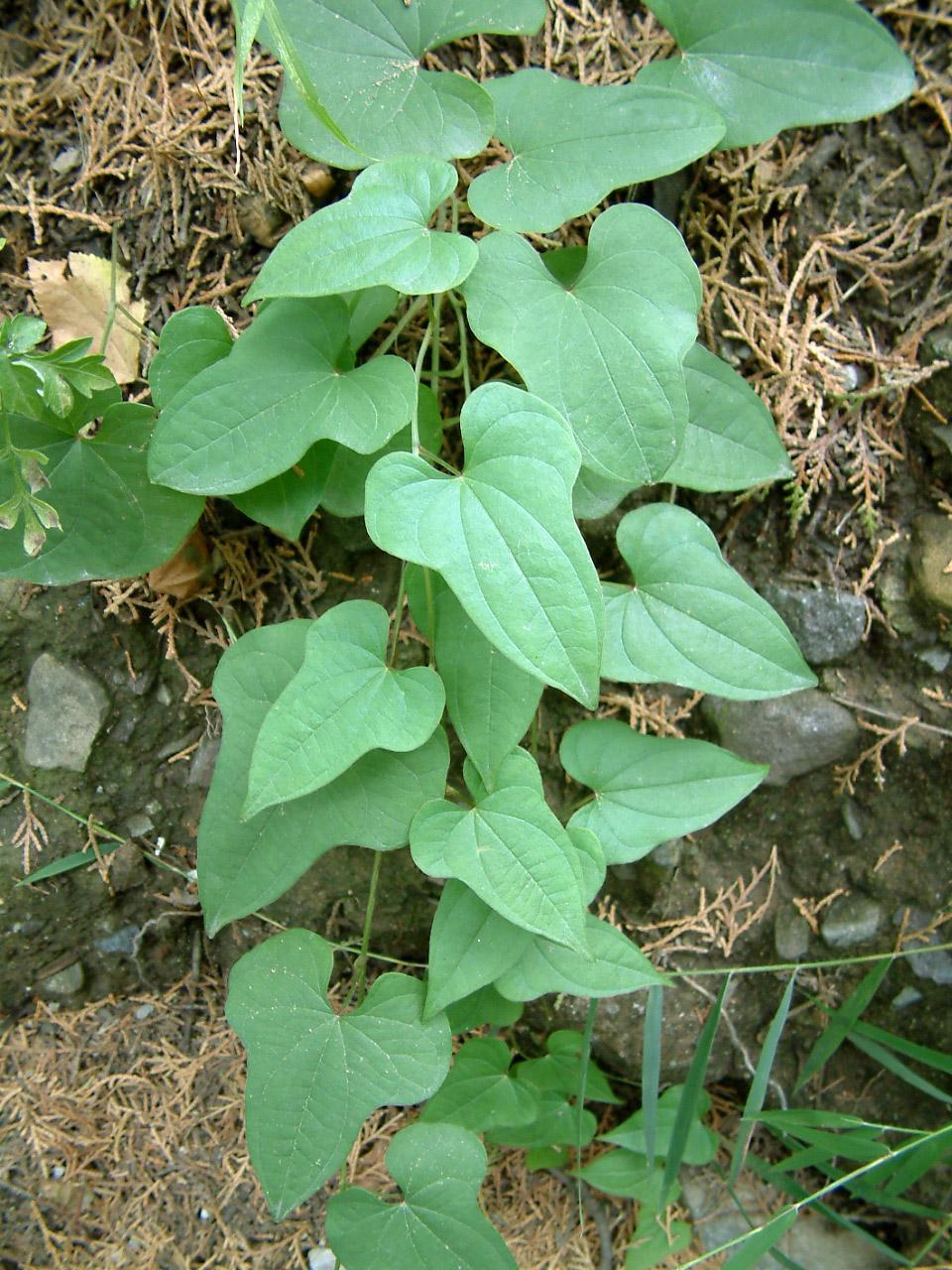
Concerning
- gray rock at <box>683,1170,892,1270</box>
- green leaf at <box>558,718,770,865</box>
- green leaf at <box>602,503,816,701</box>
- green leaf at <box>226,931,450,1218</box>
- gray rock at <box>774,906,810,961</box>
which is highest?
green leaf at <box>602,503,816,701</box>

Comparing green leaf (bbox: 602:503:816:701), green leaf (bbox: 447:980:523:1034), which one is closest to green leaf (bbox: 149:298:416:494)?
green leaf (bbox: 602:503:816:701)

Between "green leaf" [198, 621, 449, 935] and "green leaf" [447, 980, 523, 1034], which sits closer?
"green leaf" [198, 621, 449, 935]

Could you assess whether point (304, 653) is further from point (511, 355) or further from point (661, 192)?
point (661, 192)

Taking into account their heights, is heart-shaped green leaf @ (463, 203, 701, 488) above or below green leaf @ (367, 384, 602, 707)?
above

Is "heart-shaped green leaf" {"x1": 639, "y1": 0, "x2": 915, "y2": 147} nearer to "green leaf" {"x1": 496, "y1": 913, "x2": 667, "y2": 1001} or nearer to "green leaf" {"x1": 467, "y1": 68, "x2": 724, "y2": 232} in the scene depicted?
"green leaf" {"x1": 467, "y1": 68, "x2": 724, "y2": 232}

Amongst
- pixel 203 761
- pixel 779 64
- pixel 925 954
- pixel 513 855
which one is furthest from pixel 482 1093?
pixel 779 64

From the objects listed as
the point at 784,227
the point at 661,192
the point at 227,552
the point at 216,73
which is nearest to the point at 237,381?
the point at 227,552

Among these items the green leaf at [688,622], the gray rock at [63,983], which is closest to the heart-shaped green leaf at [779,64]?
the green leaf at [688,622]
